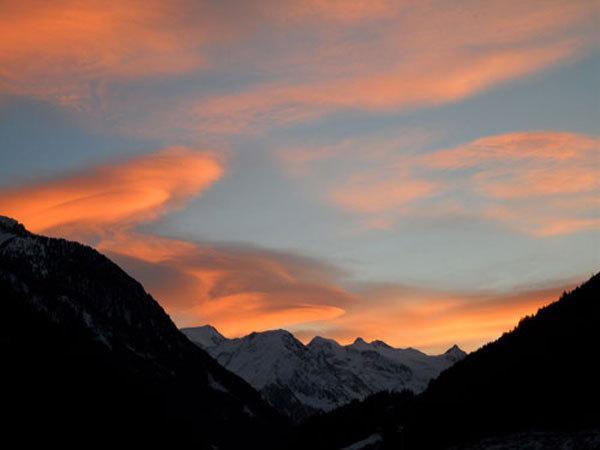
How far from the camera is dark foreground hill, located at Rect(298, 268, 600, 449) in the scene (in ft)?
239

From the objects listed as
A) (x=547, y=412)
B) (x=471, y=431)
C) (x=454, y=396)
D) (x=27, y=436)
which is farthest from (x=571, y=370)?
(x=27, y=436)

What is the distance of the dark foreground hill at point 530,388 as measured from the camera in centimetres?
7281

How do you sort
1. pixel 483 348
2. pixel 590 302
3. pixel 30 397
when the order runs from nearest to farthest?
pixel 590 302
pixel 483 348
pixel 30 397

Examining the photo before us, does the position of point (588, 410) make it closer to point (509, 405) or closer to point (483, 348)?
point (509, 405)

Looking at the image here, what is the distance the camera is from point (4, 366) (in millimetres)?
194250

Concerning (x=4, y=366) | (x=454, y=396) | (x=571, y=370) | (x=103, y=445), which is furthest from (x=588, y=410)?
(x=4, y=366)

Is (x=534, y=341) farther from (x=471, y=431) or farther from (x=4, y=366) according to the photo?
(x=4, y=366)

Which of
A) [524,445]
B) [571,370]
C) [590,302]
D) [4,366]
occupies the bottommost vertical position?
[524,445]

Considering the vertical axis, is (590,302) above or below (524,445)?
above

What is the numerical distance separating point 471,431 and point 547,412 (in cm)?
1678

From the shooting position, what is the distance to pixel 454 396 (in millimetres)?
119625

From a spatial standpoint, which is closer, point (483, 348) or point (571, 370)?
point (571, 370)

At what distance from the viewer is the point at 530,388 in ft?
290

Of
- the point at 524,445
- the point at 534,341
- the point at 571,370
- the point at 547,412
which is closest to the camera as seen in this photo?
the point at 524,445
